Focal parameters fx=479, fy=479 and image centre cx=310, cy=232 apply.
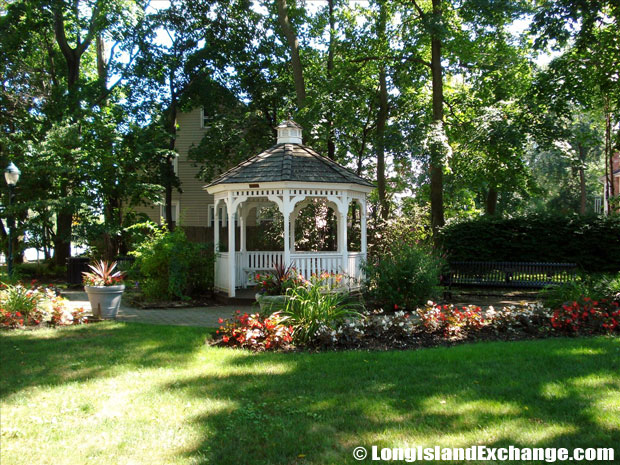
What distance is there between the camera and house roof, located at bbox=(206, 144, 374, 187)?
11953 millimetres

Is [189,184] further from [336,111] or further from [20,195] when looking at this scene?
[336,111]

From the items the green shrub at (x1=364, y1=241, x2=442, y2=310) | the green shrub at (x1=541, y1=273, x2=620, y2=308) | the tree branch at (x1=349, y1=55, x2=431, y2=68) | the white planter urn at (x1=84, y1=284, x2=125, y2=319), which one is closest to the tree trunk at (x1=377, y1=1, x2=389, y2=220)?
the tree branch at (x1=349, y1=55, x2=431, y2=68)

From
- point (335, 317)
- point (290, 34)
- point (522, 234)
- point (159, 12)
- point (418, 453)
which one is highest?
point (159, 12)

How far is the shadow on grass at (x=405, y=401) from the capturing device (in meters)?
3.79

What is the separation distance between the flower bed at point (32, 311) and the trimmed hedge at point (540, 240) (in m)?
9.64

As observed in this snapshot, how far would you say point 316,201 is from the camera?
1661cm

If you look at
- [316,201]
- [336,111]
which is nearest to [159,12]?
[336,111]

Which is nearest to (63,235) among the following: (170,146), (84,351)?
(170,146)

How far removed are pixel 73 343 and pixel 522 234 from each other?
13186mm

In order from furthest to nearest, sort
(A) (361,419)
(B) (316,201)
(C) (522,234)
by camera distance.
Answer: (B) (316,201)
(C) (522,234)
(A) (361,419)

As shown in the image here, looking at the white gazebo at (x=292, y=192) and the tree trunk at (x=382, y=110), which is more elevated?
the tree trunk at (x=382, y=110)

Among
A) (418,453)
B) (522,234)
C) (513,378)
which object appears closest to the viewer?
(418,453)

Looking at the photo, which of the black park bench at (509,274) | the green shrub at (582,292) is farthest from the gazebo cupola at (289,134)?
the green shrub at (582,292)

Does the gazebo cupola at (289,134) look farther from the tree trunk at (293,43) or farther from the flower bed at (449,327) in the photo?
the flower bed at (449,327)
